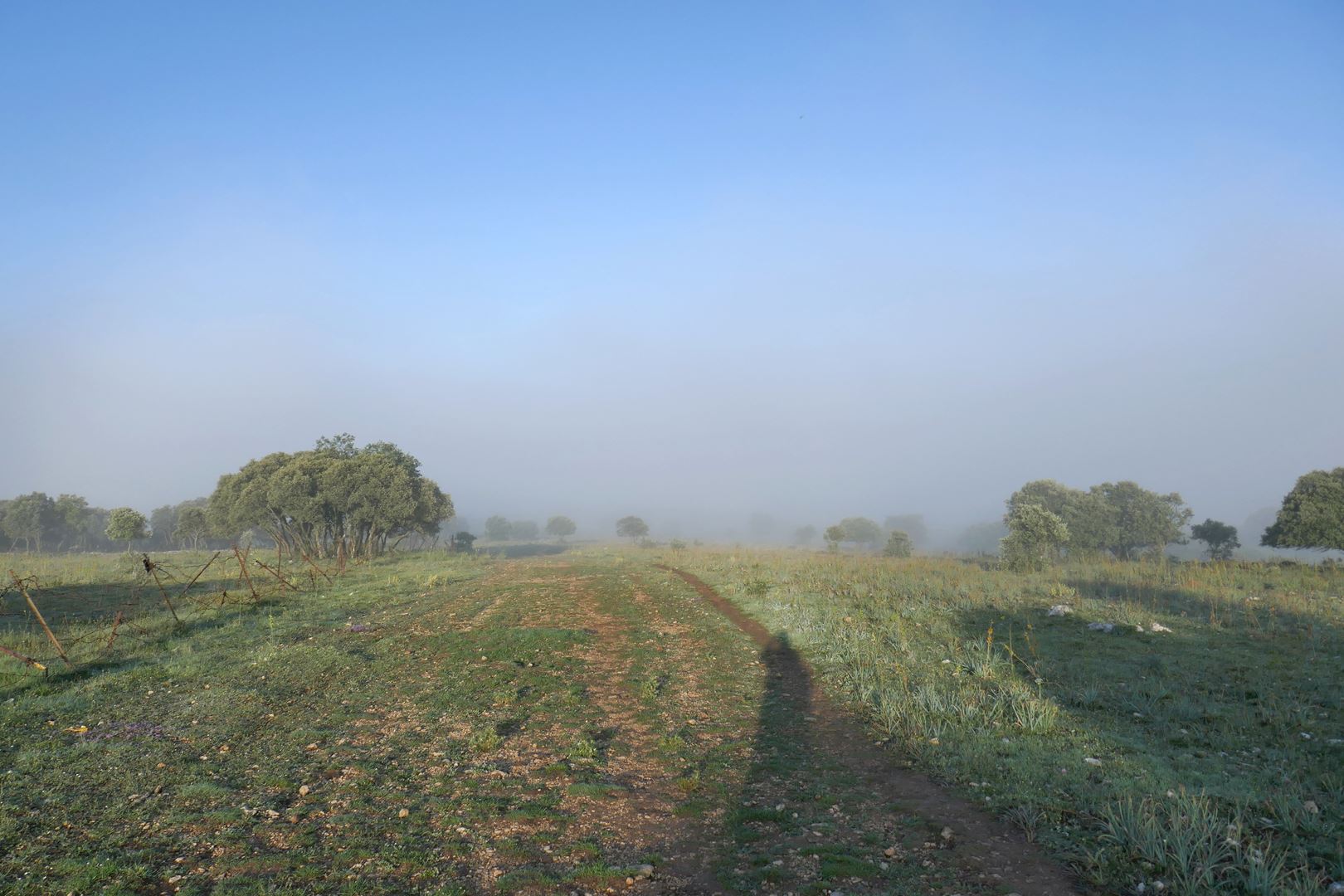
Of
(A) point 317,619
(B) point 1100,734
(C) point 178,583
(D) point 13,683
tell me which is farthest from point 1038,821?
(C) point 178,583

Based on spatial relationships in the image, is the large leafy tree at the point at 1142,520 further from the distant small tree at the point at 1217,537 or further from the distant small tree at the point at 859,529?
the distant small tree at the point at 859,529

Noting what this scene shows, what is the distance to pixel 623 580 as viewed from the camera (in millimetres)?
31297

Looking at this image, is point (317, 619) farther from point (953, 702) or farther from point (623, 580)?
point (953, 702)

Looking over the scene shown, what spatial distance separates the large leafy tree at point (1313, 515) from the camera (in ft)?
113

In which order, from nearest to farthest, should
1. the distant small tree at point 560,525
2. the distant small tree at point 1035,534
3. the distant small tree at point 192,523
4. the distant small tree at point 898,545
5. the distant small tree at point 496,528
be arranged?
1. the distant small tree at point 1035,534
2. the distant small tree at point 192,523
3. the distant small tree at point 898,545
4. the distant small tree at point 560,525
5. the distant small tree at point 496,528

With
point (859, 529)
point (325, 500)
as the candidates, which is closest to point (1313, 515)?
point (325, 500)

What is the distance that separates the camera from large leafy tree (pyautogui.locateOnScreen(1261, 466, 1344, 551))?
113ft

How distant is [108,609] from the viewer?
21.1 m

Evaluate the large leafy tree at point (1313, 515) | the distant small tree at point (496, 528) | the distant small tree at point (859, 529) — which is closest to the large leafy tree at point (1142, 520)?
the large leafy tree at point (1313, 515)

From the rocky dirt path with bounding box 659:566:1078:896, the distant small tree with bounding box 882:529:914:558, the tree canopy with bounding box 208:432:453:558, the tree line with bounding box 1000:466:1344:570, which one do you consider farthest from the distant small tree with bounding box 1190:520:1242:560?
the tree canopy with bounding box 208:432:453:558

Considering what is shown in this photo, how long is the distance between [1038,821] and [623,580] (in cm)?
2470

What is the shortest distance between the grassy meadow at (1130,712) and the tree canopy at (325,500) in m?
30.2

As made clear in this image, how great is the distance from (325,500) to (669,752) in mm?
38495

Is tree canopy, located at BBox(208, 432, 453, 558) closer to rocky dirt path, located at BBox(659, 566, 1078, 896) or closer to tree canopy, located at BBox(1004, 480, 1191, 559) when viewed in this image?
rocky dirt path, located at BBox(659, 566, 1078, 896)
